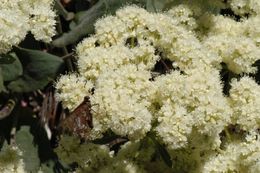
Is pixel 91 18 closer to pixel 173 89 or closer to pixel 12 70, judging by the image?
pixel 12 70

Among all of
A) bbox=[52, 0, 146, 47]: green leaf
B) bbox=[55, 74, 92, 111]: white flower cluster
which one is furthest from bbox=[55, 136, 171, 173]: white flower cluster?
bbox=[52, 0, 146, 47]: green leaf

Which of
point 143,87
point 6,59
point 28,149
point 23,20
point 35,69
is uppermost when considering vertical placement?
point 23,20

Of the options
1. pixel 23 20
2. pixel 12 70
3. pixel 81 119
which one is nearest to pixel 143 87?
pixel 81 119

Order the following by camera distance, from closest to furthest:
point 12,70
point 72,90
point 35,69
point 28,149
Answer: point 72,90 < point 12,70 < point 35,69 < point 28,149

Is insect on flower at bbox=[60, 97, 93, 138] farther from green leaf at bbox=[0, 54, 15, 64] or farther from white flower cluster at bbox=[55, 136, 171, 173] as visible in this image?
green leaf at bbox=[0, 54, 15, 64]

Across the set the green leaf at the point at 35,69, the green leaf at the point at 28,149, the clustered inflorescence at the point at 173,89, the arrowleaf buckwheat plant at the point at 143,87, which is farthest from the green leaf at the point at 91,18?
the green leaf at the point at 28,149

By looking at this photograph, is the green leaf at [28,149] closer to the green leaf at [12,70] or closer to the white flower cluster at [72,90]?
the green leaf at [12,70]

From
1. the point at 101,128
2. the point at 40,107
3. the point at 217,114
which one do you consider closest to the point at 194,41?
the point at 217,114
